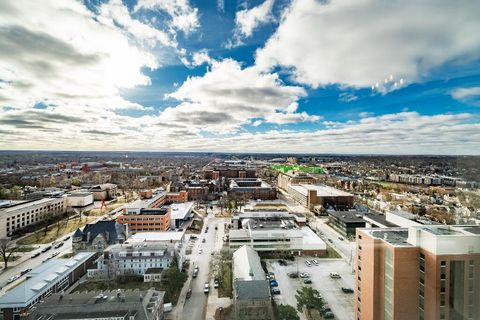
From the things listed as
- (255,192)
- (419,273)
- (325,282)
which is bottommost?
(325,282)

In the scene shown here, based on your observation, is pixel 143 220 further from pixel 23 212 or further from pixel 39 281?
pixel 39 281

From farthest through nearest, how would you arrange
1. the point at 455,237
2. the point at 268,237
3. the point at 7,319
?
the point at 268,237, the point at 7,319, the point at 455,237

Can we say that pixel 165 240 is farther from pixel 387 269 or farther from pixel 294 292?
pixel 387 269

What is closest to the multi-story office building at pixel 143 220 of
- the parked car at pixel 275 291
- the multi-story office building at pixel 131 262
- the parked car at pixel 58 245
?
the parked car at pixel 58 245

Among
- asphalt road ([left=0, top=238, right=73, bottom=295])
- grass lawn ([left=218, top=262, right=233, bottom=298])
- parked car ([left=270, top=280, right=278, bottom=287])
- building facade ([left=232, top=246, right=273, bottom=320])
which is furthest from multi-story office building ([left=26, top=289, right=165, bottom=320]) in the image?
parked car ([left=270, top=280, right=278, bottom=287])

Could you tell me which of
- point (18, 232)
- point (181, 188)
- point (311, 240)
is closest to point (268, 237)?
point (311, 240)

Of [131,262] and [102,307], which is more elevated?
[102,307]

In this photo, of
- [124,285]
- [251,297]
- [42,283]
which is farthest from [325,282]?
[42,283]
